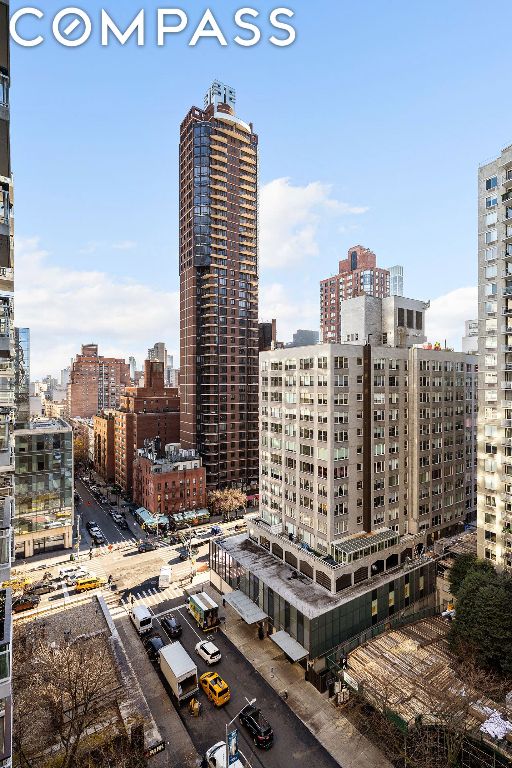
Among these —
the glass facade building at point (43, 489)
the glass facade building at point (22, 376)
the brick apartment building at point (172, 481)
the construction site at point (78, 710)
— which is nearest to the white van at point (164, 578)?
the construction site at point (78, 710)

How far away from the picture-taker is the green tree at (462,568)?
48.9 metres

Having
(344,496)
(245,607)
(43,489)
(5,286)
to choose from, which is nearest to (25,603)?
(43,489)

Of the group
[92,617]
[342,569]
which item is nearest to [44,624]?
[92,617]

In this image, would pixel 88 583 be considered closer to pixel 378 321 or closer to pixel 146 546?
pixel 146 546

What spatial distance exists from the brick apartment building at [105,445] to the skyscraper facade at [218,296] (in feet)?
99.5

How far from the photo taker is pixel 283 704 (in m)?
39.4

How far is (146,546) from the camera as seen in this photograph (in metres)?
78.6

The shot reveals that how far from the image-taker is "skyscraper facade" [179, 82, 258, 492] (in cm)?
10319

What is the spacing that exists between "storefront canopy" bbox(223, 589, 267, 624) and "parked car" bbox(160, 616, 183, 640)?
22.7 feet

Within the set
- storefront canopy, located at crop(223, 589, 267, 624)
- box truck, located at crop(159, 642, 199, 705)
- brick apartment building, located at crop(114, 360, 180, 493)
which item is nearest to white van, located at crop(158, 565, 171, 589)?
storefront canopy, located at crop(223, 589, 267, 624)

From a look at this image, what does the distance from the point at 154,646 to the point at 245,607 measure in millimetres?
11653

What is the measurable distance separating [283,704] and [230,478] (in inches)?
2614

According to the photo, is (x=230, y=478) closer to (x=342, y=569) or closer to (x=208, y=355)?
(x=208, y=355)

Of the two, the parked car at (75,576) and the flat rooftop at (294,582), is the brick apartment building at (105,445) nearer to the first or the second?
the parked car at (75,576)
